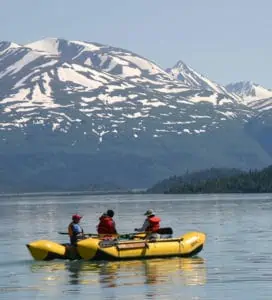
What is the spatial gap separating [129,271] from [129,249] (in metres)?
5.03

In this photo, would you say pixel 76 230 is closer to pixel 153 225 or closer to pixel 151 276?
pixel 153 225

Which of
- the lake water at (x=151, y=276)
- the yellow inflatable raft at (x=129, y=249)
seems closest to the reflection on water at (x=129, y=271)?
the lake water at (x=151, y=276)

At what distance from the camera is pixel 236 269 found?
60.4 meters

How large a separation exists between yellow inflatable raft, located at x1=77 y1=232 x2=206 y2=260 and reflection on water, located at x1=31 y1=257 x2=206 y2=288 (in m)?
0.43

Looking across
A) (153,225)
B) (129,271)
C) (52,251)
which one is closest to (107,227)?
(153,225)


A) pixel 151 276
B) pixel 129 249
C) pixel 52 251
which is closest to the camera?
pixel 151 276

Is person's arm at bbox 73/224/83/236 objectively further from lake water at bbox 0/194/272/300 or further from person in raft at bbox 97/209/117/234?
person in raft at bbox 97/209/117/234

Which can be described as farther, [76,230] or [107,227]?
[107,227]

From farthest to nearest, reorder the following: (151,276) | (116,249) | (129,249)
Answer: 1. (129,249)
2. (116,249)
3. (151,276)

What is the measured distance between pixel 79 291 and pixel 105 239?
13.1 meters

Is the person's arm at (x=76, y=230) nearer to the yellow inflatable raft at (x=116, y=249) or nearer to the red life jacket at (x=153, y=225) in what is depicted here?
the yellow inflatable raft at (x=116, y=249)

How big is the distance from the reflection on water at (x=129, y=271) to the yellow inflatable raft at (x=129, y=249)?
1.41ft

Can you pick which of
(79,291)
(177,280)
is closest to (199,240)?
(177,280)

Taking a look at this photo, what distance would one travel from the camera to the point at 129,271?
5928 centimetres
